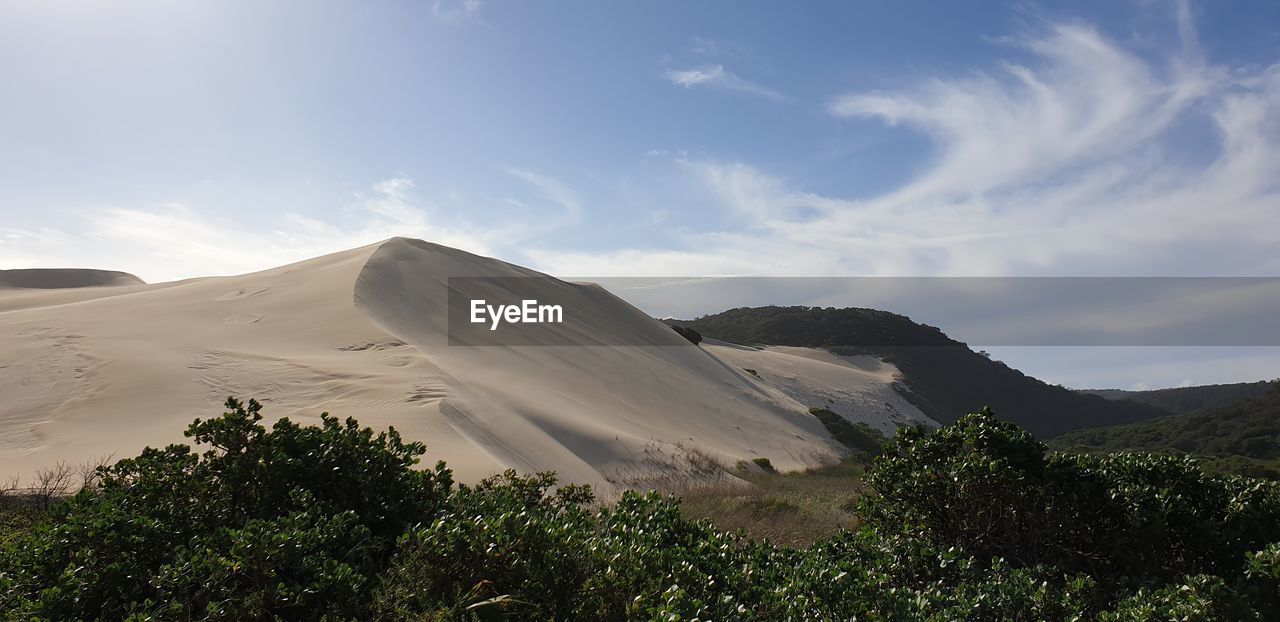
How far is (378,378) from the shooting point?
46.1 feet

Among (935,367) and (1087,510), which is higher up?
(1087,510)

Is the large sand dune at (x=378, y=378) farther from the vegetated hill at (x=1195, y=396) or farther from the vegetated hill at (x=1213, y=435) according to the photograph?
the vegetated hill at (x=1195, y=396)

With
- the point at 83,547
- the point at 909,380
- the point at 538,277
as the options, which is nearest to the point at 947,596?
the point at 83,547

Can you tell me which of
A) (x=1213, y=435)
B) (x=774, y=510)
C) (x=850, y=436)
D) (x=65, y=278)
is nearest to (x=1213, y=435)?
(x=1213, y=435)

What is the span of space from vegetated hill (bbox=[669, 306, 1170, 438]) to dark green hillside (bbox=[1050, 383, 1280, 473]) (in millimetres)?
11279

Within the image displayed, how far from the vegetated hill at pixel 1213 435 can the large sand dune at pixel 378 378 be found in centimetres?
1750

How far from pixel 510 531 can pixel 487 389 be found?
41.6 feet

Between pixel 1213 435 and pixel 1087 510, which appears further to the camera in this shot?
pixel 1213 435

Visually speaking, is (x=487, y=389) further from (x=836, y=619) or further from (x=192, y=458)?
(x=836, y=619)

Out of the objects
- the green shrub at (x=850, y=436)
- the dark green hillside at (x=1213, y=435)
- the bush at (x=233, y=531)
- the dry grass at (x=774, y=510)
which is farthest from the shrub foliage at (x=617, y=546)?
the dark green hillside at (x=1213, y=435)

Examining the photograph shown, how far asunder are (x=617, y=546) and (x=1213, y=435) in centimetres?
4199

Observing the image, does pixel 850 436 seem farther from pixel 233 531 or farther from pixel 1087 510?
Answer: pixel 233 531

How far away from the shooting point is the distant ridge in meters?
49.6

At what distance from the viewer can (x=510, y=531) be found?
3098 mm
